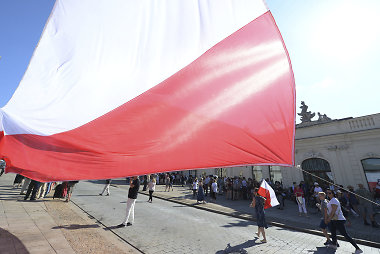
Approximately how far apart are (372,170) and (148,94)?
738 inches

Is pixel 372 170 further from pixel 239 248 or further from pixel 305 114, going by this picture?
pixel 239 248

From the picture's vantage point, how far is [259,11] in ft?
8.62

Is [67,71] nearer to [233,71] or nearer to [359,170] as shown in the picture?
[233,71]

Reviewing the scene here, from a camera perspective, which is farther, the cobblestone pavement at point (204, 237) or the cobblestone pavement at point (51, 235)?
the cobblestone pavement at point (204, 237)

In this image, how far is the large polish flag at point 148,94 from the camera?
1885 mm

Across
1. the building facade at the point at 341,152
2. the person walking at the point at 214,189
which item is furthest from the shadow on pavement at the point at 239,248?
the building facade at the point at 341,152

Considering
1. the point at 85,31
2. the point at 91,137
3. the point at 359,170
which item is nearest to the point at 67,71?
the point at 85,31

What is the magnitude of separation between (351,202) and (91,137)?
12700mm

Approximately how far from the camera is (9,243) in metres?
4.61

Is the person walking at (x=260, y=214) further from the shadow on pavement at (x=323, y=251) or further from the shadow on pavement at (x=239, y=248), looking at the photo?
the shadow on pavement at (x=323, y=251)

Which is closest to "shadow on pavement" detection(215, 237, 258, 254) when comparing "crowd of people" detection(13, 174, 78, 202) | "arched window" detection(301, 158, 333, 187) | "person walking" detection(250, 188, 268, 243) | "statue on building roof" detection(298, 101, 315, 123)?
"person walking" detection(250, 188, 268, 243)

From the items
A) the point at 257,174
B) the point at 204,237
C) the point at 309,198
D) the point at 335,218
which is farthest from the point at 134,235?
the point at 257,174

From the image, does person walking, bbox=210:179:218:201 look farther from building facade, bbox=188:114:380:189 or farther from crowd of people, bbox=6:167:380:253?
building facade, bbox=188:114:380:189

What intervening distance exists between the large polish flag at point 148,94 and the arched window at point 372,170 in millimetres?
17268
